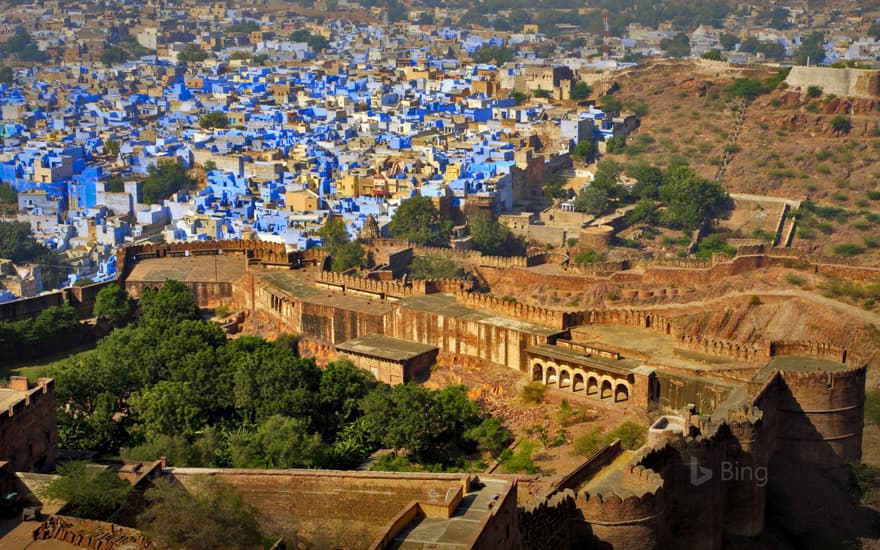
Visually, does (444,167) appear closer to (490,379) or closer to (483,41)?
(490,379)

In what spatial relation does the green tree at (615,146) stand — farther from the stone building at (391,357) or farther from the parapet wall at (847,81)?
the stone building at (391,357)

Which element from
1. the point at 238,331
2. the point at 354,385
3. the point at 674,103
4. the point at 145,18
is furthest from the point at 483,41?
the point at 354,385

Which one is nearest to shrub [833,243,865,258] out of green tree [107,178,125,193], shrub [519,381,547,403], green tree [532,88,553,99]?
shrub [519,381,547,403]

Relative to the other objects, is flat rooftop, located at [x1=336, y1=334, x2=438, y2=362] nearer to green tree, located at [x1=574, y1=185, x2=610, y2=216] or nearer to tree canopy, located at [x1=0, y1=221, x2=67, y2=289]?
green tree, located at [x1=574, y1=185, x2=610, y2=216]

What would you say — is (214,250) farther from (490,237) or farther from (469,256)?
(490,237)

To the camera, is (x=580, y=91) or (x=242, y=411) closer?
(x=242, y=411)

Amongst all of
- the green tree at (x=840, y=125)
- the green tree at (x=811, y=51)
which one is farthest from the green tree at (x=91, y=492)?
the green tree at (x=811, y=51)

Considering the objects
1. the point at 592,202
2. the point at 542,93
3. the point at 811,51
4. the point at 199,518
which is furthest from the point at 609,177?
the point at 811,51
